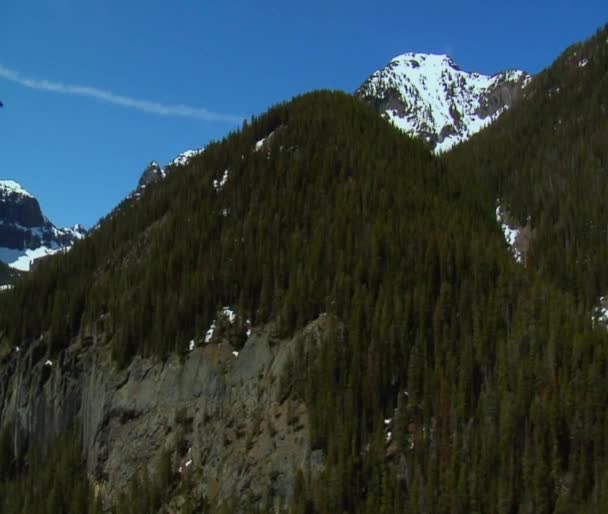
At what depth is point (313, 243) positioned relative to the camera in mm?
110438

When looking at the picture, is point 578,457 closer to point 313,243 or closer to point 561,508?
point 561,508

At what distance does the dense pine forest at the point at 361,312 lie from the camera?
7575 cm

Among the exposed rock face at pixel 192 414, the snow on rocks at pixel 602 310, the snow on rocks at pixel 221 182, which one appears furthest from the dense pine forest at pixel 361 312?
the exposed rock face at pixel 192 414

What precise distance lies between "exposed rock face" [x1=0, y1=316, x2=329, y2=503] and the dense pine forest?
82.2 inches

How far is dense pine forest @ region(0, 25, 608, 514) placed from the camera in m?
75.8

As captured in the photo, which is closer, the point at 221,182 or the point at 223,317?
the point at 223,317

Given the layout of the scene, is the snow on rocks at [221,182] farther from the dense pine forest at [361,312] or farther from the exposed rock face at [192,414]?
the exposed rock face at [192,414]

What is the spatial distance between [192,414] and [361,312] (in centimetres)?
2445

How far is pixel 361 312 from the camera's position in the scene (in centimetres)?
9506

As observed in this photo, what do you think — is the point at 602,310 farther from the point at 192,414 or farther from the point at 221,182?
the point at 192,414

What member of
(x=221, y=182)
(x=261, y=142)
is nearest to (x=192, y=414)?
(x=221, y=182)

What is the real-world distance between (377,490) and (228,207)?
204 feet

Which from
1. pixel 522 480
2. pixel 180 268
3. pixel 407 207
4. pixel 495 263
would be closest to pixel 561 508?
pixel 522 480

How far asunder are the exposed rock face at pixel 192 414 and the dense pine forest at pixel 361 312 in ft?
6.85
